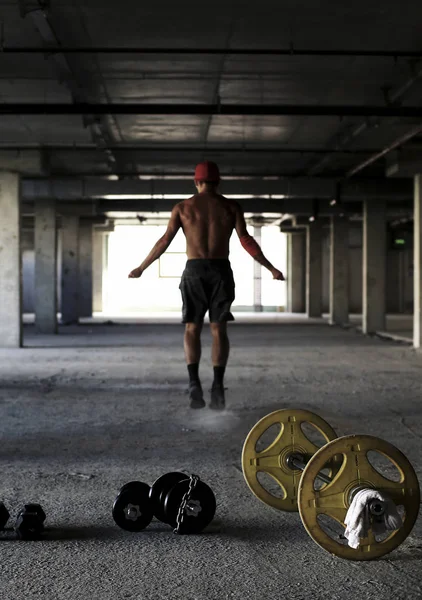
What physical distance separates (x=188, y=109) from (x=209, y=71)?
0.86 metres

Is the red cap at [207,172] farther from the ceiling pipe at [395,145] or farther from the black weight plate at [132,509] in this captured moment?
the ceiling pipe at [395,145]

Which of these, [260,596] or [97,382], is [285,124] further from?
[260,596]

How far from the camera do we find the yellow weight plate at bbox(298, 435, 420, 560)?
3.01 metres

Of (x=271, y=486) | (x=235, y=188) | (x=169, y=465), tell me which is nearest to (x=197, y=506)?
(x=271, y=486)

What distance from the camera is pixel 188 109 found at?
405 inches

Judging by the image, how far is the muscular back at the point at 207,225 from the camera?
6.55 m

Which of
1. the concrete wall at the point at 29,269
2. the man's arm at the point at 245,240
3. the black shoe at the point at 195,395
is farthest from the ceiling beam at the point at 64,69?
the concrete wall at the point at 29,269

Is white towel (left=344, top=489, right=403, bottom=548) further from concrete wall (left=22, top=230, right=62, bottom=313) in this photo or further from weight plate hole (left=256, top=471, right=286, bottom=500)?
concrete wall (left=22, top=230, right=62, bottom=313)

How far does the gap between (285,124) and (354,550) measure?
11845mm

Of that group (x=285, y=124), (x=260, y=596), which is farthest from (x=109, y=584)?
(x=285, y=124)

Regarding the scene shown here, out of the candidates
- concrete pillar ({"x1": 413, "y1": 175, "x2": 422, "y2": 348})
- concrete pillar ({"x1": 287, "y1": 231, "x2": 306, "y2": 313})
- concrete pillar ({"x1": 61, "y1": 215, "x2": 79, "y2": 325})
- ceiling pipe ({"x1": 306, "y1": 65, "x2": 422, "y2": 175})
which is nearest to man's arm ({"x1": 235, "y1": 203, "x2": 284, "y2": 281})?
ceiling pipe ({"x1": 306, "y1": 65, "x2": 422, "y2": 175})

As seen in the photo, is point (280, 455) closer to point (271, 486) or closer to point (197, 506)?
point (197, 506)

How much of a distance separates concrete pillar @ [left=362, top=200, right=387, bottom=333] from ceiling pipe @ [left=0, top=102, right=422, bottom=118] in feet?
36.8

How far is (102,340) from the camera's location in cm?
1764
